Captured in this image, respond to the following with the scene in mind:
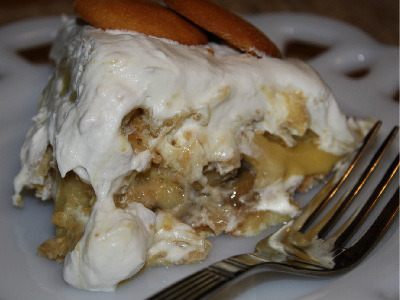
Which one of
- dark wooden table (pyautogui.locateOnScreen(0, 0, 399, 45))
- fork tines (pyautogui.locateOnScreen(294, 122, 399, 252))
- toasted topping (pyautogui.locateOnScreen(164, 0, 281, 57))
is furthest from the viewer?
dark wooden table (pyautogui.locateOnScreen(0, 0, 399, 45))

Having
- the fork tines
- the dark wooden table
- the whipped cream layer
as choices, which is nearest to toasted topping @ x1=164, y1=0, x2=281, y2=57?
the whipped cream layer

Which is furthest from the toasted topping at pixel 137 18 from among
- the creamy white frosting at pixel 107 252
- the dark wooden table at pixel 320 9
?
the dark wooden table at pixel 320 9

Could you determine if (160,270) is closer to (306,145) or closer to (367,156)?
(306,145)

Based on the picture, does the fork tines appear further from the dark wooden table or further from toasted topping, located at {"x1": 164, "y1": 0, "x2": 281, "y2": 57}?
the dark wooden table

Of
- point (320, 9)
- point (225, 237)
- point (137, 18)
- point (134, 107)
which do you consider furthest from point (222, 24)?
point (320, 9)

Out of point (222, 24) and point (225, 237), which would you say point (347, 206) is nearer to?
point (225, 237)

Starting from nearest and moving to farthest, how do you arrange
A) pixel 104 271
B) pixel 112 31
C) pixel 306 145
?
1. pixel 104 271
2. pixel 112 31
3. pixel 306 145

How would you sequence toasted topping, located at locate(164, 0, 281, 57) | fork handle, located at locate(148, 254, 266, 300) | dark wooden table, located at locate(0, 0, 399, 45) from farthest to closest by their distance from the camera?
dark wooden table, located at locate(0, 0, 399, 45) → toasted topping, located at locate(164, 0, 281, 57) → fork handle, located at locate(148, 254, 266, 300)

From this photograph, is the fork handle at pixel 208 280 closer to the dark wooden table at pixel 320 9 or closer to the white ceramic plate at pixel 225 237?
the white ceramic plate at pixel 225 237

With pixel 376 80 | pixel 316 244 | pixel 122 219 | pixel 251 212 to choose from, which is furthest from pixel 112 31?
pixel 376 80
